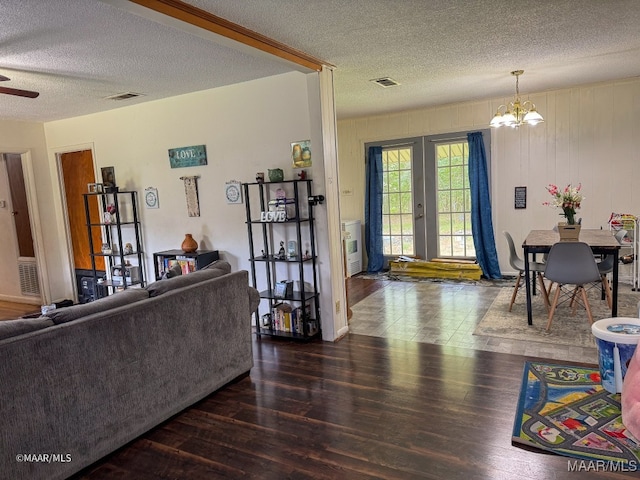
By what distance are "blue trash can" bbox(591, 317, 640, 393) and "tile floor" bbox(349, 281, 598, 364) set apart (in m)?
0.50

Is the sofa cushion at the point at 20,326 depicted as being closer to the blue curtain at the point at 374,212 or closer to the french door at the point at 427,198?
the blue curtain at the point at 374,212

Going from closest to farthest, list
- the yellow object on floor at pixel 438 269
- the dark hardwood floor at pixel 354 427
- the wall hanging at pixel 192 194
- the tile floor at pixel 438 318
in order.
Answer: the dark hardwood floor at pixel 354 427
the tile floor at pixel 438 318
the wall hanging at pixel 192 194
the yellow object on floor at pixel 438 269

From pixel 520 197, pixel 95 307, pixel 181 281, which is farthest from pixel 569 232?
pixel 95 307

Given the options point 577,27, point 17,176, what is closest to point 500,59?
point 577,27

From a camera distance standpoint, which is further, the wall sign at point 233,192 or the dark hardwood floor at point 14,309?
the dark hardwood floor at point 14,309

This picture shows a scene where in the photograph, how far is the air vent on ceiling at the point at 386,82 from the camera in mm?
4435

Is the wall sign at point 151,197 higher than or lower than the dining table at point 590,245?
higher

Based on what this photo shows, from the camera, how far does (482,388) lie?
2.95 meters

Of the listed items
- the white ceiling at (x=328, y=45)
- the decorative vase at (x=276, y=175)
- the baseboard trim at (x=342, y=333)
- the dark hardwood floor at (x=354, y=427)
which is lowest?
the dark hardwood floor at (x=354, y=427)

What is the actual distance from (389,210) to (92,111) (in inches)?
172

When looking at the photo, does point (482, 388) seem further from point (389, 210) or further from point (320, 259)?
point (389, 210)

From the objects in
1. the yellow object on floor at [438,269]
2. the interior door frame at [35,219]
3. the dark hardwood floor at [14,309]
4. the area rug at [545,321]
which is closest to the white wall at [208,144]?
the interior door frame at [35,219]

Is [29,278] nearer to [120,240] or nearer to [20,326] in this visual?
[120,240]

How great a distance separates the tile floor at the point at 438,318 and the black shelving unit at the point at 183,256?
1608 millimetres
